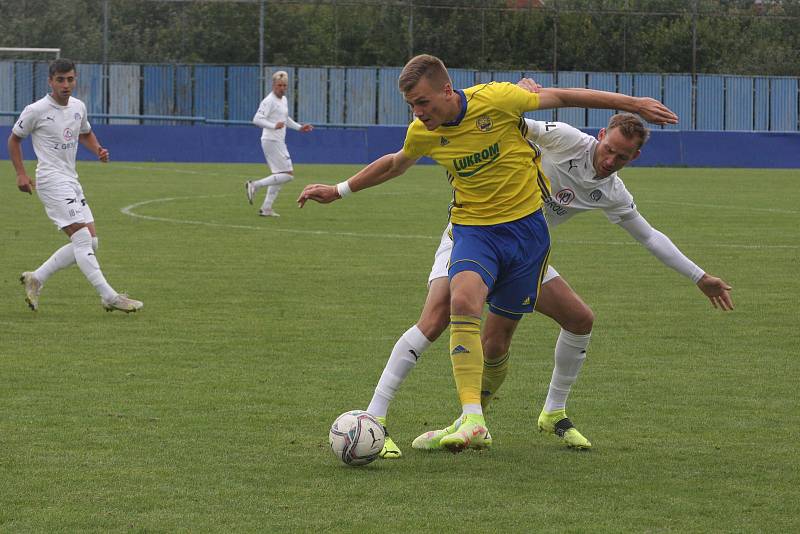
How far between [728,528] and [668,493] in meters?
0.55

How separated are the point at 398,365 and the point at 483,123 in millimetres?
1230

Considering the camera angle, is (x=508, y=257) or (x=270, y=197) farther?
(x=270, y=197)

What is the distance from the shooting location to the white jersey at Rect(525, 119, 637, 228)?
22.3 feet

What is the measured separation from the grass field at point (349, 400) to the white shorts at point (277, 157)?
4.86 m

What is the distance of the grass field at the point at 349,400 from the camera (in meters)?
5.43

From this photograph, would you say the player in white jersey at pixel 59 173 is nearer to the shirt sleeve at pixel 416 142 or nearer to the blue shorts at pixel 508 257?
the shirt sleeve at pixel 416 142

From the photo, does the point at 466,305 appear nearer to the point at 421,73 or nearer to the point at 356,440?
the point at 356,440

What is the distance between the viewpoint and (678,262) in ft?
22.7

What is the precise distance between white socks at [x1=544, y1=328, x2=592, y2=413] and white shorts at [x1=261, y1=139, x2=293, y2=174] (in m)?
15.0

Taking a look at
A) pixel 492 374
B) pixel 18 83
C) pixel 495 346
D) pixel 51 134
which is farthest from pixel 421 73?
pixel 18 83

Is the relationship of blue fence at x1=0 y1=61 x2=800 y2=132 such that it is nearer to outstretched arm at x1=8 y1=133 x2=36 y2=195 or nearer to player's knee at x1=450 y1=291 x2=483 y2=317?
outstretched arm at x1=8 y1=133 x2=36 y2=195

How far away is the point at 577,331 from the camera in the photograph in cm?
682

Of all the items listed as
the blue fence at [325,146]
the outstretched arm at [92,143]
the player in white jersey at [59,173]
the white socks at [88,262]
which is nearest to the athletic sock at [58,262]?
the player in white jersey at [59,173]

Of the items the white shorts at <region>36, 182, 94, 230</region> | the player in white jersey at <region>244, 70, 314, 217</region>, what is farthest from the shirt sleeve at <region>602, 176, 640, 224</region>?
the player in white jersey at <region>244, 70, 314, 217</region>
